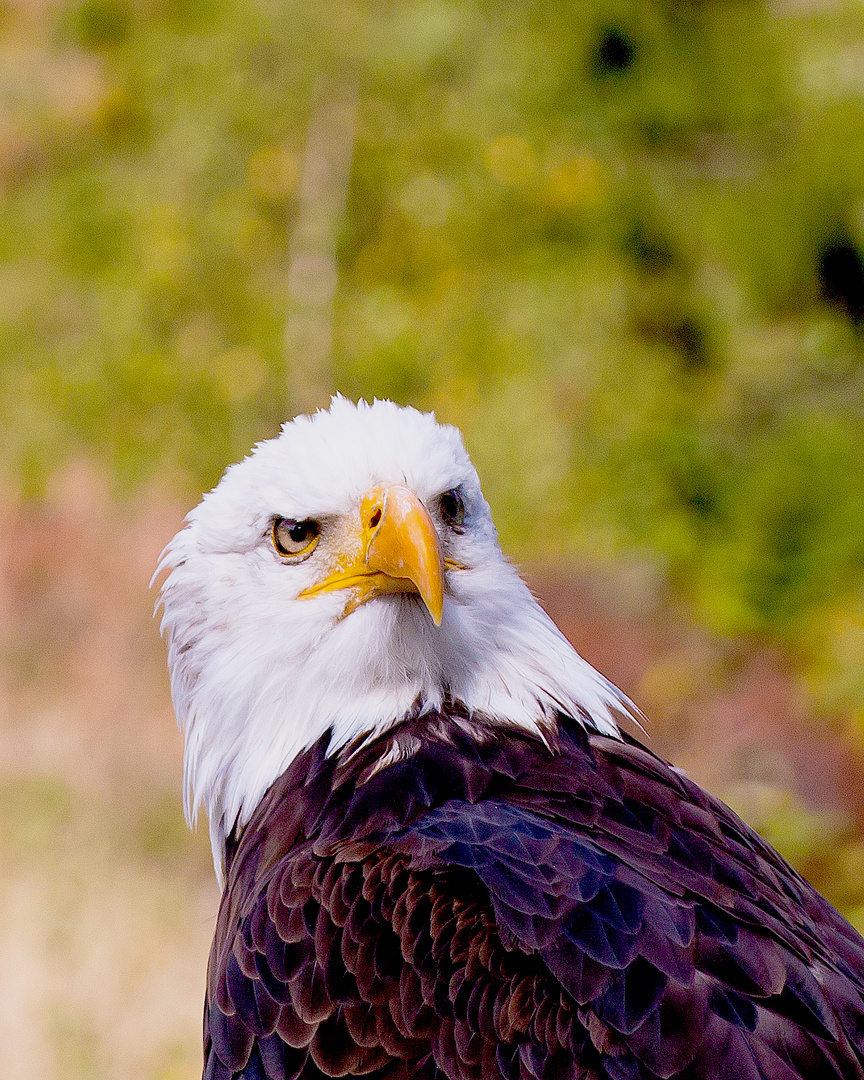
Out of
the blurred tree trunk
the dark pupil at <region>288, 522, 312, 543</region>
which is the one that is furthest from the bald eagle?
the blurred tree trunk

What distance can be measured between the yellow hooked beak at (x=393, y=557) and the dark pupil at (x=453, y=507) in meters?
0.18

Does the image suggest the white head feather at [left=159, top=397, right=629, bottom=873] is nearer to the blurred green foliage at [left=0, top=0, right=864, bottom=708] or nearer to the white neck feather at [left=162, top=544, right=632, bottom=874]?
the white neck feather at [left=162, top=544, right=632, bottom=874]

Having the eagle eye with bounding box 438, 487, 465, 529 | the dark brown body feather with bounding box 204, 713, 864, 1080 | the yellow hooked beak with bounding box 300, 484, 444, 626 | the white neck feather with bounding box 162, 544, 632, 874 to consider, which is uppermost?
the eagle eye with bounding box 438, 487, 465, 529

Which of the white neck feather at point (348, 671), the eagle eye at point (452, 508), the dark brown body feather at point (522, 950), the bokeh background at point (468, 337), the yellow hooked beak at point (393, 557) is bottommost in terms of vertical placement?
the dark brown body feather at point (522, 950)

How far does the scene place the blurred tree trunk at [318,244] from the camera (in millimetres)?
6719

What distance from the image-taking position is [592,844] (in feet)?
6.69

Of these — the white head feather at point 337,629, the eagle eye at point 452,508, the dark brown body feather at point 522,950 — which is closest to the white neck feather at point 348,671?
the white head feather at point 337,629

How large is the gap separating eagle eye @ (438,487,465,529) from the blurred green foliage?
4205 mm

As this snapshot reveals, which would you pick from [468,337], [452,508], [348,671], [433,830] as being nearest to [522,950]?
[433,830]

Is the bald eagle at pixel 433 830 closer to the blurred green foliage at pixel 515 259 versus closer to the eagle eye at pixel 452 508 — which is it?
the eagle eye at pixel 452 508

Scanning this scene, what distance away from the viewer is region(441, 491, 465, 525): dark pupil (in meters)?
2.48

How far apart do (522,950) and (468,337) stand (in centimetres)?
543

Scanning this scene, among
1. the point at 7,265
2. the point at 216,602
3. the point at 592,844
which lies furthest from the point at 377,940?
the point at 7,265

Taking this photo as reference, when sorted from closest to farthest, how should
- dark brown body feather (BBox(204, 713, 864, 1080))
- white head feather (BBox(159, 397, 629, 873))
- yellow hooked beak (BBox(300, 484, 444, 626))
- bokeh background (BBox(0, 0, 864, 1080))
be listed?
1. dark brown body feather (BBox(204, 713, 864, 1080))
2. yellow hooked beak (BBox(300, 484, 444, 626))
3. white head feather (BBox(159, 397, 629, 873))
4. bokeh background (BBox(0, 0, 864, 1080))
